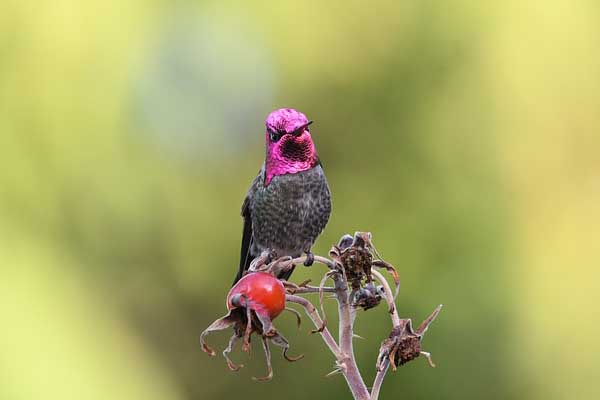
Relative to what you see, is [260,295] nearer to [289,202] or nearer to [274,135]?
[274,135]

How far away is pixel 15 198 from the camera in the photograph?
5.36m

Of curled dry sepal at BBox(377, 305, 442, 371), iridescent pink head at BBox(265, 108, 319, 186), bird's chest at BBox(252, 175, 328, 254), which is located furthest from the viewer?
bird's chest at BBox(252, 175, 328, 254)

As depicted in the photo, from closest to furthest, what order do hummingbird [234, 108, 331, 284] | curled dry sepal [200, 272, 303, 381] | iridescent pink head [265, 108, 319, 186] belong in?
curled dry sepal [200, 272, 303, 381] → iridescent pink head [265, 108, 319, 186] → hummingbird [234, 108, 331, 284]

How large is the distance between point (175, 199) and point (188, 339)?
99cm

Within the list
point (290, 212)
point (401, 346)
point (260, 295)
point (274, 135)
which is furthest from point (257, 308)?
point (290, 212)

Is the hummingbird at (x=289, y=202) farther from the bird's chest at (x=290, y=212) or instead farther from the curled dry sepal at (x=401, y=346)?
the curled dry sepal at (x=401, y=346)

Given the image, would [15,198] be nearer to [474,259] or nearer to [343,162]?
[343,162]

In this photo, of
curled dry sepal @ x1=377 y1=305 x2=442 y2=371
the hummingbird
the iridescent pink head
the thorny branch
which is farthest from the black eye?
curled dry sepal @ x1=377 y1=305 x2=442 y2=371

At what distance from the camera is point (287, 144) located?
2809 mm

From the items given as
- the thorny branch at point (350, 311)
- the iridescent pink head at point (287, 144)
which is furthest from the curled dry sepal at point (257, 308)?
the iridescent pink head at point (287, 144)

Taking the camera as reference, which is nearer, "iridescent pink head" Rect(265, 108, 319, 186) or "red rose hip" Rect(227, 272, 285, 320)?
"red rose hip" Rect(227, 272, 285, 320)

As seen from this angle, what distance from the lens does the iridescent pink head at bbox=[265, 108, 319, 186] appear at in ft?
8.63

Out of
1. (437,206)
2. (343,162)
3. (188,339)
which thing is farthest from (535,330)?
(188,339)

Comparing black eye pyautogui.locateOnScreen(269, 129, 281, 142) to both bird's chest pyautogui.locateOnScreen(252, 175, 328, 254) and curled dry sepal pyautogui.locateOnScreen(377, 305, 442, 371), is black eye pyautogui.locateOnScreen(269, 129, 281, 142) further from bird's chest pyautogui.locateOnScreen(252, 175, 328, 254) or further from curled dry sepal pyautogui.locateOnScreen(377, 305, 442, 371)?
curled dry sepal pyautogui.locateOnScreen(377, 305, 442, 371)
